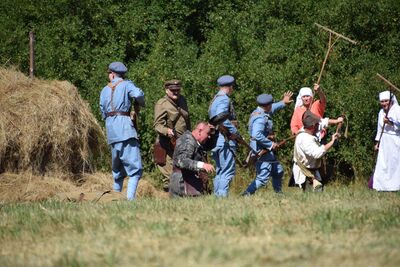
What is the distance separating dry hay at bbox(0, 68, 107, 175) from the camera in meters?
15.6

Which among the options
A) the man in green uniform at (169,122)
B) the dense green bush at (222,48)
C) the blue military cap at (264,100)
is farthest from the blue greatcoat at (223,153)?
the dense green bush at (222,48)

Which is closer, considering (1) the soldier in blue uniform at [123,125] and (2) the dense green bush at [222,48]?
(1) the soldier in blue uniform at [123,125]

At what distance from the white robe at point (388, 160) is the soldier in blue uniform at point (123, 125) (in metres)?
4.04

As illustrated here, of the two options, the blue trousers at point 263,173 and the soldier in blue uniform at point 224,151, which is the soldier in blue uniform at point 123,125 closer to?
the soldier in blue uniform at point 224,151

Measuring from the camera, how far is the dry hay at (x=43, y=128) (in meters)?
15.6

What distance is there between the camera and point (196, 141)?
475 inches

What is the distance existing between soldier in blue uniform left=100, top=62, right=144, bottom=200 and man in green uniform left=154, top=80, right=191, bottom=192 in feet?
2.80

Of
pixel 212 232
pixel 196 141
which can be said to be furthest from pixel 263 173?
pixel 212 232

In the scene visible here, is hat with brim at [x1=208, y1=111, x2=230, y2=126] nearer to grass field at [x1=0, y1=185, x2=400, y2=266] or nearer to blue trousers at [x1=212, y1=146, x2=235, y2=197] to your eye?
blue trousers at [x1=212, y1=146, x2=235, y2=197]

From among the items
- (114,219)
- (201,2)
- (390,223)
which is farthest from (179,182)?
(201,2)

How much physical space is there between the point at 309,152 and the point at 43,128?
4.95 m

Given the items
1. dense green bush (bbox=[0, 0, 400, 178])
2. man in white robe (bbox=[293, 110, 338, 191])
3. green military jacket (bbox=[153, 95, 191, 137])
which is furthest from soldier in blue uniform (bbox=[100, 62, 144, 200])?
dense green bush (bbox=[0, 0, 400, 178])

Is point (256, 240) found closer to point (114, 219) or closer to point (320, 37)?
point (114, 219)

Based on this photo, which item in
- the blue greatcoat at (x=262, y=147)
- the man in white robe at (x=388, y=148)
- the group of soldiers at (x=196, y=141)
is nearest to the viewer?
the group of soldiers at (x=196, y=141)
